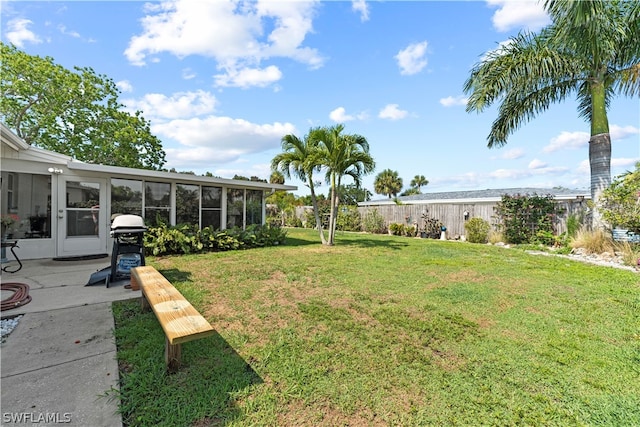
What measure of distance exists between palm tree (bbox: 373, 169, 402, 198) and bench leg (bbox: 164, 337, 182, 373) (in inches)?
1340

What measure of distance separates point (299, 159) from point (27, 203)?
785 centimetres

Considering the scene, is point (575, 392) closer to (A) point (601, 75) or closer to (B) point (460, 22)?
(B) point (460, 22)

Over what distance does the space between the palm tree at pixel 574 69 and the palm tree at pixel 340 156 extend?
427cm

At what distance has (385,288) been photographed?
4.84 meters

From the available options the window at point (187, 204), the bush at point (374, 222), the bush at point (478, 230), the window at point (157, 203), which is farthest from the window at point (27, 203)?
the bush at point (478, 230)

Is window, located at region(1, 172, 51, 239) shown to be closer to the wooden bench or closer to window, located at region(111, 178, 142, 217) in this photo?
window, located at region(111, 178, 142, 217)

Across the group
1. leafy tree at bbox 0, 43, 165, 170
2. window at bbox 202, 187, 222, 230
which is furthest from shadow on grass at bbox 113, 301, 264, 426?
leafy tree at bbox 0, 43, 165, 170

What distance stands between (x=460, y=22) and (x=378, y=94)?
3.61 meters

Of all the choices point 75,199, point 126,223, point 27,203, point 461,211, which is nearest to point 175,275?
point 126,223

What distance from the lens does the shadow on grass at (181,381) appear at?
1887 mm

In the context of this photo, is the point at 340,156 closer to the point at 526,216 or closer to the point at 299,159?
the point at 299,159

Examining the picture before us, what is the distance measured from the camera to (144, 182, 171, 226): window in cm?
862

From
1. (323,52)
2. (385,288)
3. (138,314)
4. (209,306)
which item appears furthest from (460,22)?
(138,314)

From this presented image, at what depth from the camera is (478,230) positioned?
12.3 meters
